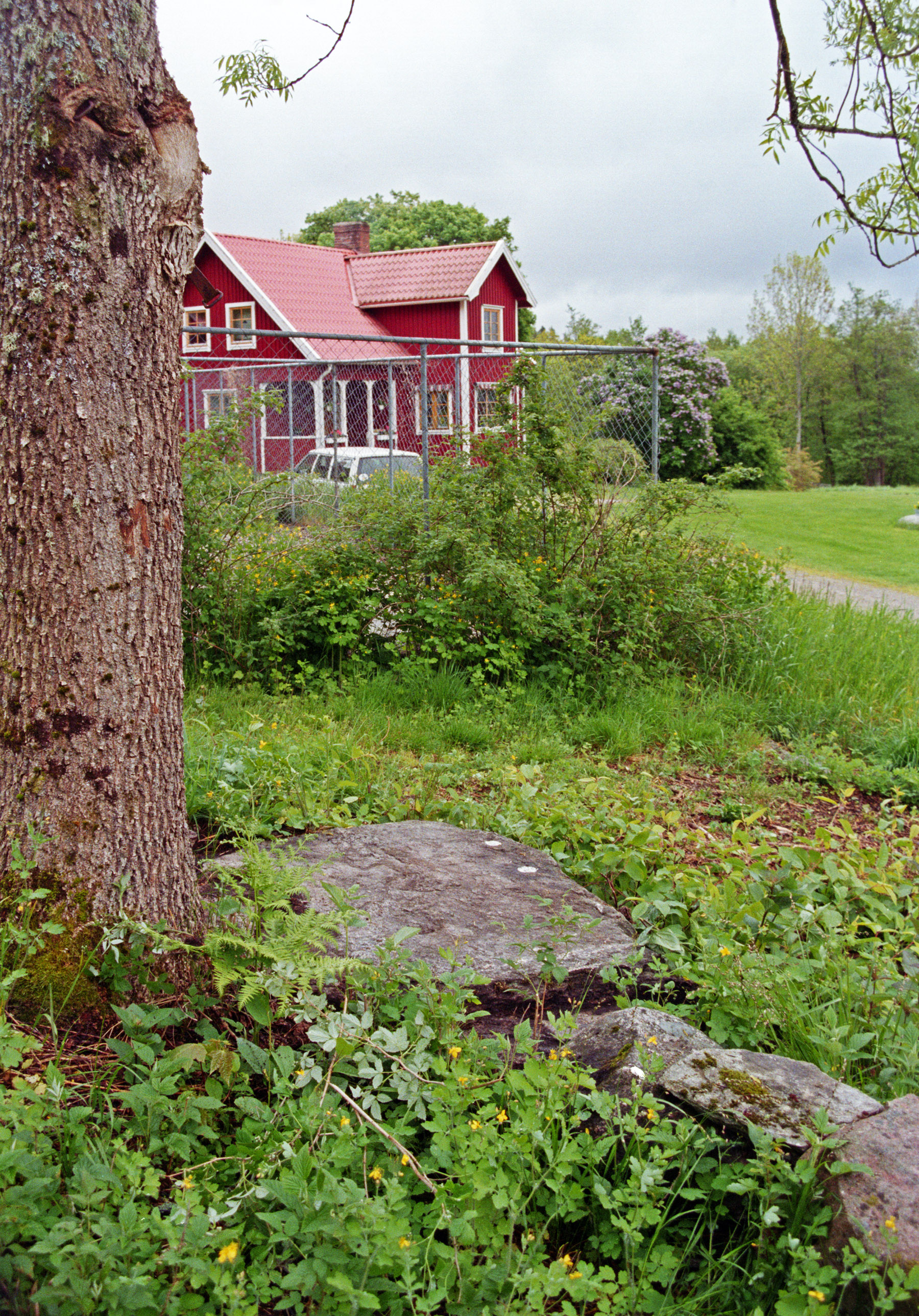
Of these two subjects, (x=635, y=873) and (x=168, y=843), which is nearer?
(x=168, y=843)

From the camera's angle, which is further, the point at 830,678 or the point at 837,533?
the point at 837,533

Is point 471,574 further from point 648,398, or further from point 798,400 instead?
point 798,400

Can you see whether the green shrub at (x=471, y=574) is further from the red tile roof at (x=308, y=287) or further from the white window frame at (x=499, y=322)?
the white window frame at (x=499, y=322)

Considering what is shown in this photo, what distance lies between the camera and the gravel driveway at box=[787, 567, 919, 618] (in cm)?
1054

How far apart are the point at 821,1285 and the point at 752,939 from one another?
146 centimetres

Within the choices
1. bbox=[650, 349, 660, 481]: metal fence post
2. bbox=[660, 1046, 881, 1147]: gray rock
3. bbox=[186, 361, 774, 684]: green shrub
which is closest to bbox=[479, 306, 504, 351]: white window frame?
bbox=[650, 349, 660, 481]: metal fence post

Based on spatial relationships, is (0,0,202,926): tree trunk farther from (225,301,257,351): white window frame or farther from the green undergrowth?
(225,301,257,351): white window frame

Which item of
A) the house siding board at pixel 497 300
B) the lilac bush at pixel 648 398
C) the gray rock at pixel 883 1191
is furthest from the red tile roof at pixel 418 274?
the gray rock at pixel 883 1191

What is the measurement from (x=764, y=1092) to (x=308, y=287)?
27.2 metres

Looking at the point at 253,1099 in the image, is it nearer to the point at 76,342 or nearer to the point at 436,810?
the point at 76,342

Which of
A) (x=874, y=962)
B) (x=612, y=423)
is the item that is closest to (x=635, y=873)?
(x=874, y=962)

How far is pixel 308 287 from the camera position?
2669cm

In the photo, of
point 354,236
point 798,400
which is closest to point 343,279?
point 354,236

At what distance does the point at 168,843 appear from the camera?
2676mm
